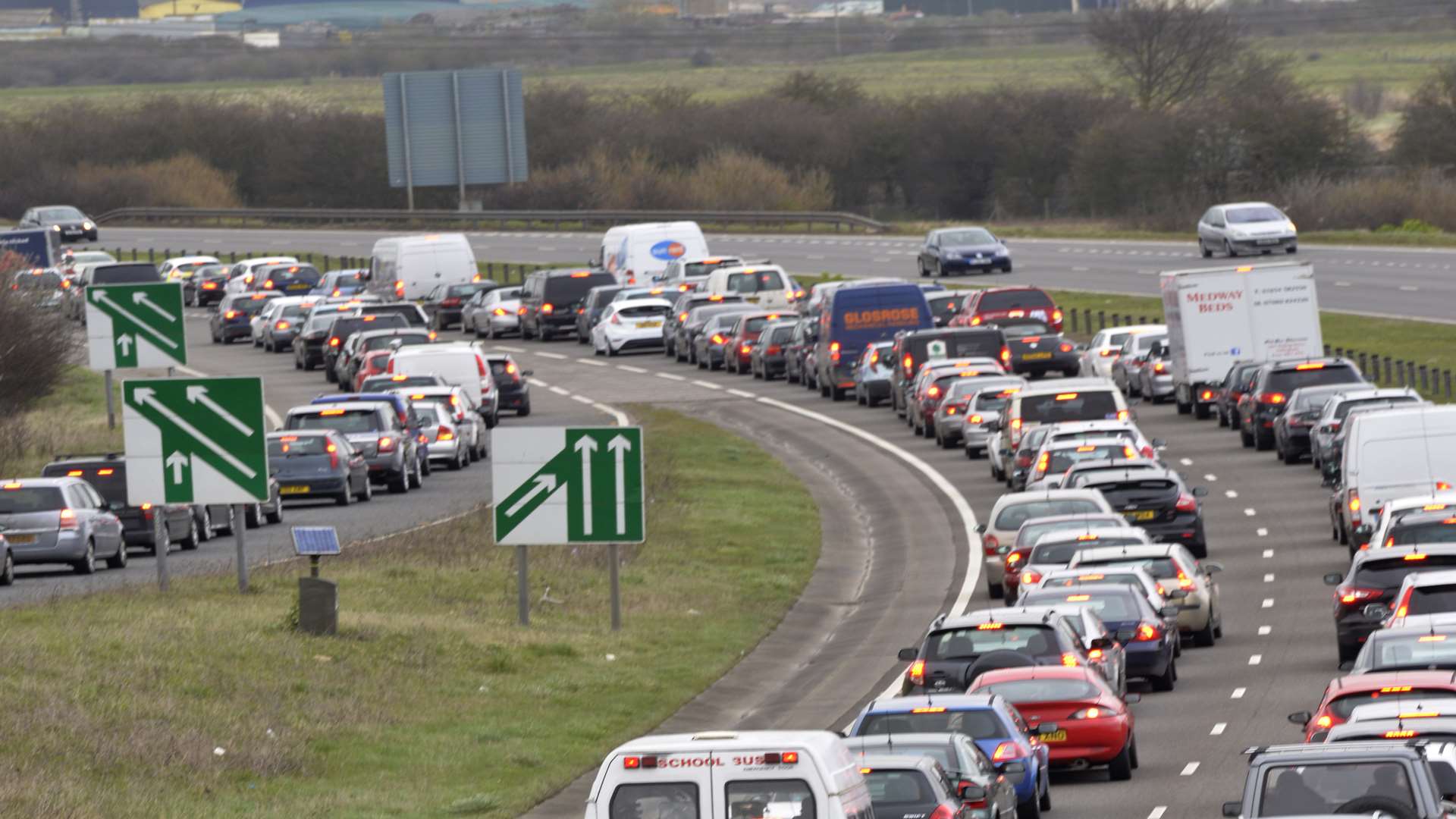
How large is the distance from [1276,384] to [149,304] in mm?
19688

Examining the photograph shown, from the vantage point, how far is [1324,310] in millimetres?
62125

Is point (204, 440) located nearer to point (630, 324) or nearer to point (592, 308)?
point (630, 324)

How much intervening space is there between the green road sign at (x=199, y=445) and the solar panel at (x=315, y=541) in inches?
Answer: 54.6

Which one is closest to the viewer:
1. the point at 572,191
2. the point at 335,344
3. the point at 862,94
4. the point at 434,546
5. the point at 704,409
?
the point at 434,546

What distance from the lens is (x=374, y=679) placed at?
24.8 meters

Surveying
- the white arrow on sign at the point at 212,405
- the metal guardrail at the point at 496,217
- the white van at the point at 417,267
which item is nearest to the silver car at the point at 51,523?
the white arrow on sign at the point at 212,405

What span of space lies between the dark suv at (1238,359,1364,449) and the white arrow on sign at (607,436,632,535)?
17.0m

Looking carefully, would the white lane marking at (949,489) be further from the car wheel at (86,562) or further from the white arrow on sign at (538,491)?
the car wheel at (86,562)

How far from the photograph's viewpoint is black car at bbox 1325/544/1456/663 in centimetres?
2508

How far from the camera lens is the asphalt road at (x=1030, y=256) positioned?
65.9 m

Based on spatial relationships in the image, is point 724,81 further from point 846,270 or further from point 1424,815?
point 1424,815

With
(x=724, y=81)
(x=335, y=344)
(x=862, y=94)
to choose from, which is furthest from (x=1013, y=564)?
(x=724, y=81)

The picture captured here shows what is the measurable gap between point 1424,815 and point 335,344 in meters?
48.1

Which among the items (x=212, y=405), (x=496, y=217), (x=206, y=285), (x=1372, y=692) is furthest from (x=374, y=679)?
(x=496, y=217)
